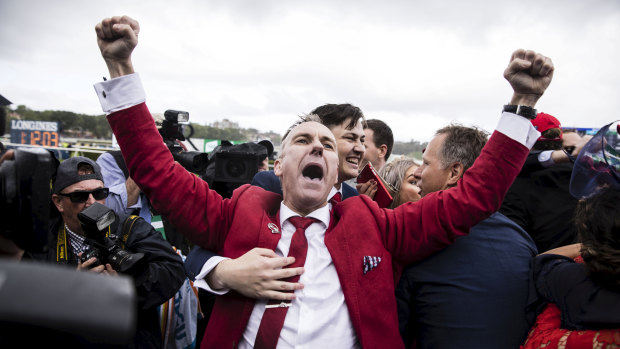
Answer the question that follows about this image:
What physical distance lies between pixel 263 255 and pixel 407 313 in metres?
0.71

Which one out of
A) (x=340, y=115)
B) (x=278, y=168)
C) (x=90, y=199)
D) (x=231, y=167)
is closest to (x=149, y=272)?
(x=90, y=199)

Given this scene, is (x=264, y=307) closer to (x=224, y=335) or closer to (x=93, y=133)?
(x=224, y=335)

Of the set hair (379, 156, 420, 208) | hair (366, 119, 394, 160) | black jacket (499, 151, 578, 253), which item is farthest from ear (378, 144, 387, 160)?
black jacket (499, 151, 578, 253)

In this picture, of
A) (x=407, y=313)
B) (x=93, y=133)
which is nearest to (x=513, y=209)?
(x=407, y=313)

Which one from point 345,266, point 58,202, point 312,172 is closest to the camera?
point 345,266

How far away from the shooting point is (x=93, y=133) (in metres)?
61.6

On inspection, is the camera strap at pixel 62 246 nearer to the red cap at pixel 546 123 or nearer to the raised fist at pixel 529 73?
the raised fist at pixel 529 73

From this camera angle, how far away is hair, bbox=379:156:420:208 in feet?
10.7

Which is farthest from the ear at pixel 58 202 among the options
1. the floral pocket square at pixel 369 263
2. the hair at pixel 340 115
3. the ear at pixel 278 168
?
the floral pocket square at pixel 369 263

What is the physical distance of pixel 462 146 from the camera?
6.40ft

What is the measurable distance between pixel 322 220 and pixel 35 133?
1256 inches

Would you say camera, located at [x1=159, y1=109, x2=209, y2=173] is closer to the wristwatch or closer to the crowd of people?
the crowd of people

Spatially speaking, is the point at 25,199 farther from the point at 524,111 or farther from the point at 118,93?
the point at 524,111

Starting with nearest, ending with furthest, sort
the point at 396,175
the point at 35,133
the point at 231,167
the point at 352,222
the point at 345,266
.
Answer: the point at 345,266 < the point at 352,222 < the point at 396,175 < the point at 231,167 < the point at 35,133
